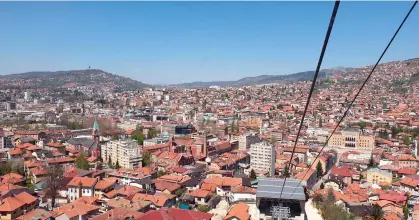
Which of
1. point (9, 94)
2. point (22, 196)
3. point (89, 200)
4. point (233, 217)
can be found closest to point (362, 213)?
point (233, 217)

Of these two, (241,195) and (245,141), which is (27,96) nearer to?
(245,141)

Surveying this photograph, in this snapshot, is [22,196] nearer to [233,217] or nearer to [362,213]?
[233,217]

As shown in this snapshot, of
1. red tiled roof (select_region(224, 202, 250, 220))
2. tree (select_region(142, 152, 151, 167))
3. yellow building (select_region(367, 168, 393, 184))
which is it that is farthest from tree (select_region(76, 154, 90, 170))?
yellow building (select_region(367, 168, 393, 184))

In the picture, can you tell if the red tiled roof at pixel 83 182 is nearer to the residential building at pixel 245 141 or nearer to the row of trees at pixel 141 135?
the row of trees at pixel 141 135

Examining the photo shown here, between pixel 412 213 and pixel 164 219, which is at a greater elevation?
pixel 164 219

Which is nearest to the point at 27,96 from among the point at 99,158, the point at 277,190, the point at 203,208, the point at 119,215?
the point at 99,158

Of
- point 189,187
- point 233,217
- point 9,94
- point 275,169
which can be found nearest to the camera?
point 233,217
